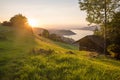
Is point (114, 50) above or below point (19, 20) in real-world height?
below

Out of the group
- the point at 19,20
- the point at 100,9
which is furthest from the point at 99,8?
the point at 19,20

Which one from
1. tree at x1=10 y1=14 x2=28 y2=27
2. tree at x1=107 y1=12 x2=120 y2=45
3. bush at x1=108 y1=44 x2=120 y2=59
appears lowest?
bush at x1=108 y1=44 x2=120 y2=59

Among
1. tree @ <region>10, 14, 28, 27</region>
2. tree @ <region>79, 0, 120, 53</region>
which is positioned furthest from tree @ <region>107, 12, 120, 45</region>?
tree @ <region>10, 14, 28, 27</region>

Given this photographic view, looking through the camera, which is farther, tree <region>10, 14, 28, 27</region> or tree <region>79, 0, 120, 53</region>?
tree <region>10, 14, 28, 27</region>

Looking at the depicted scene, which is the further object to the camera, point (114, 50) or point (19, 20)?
point (19, 20)

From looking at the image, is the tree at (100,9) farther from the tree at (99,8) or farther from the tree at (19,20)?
the tree at (19,20)

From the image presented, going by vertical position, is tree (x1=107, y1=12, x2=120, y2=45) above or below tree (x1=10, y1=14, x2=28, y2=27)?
below

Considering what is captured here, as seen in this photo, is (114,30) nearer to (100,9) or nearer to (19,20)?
(100,9)

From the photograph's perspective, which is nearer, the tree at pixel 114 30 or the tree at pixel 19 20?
the tree at pixel 114 30

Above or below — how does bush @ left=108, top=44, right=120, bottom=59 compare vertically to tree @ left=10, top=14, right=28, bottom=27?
below

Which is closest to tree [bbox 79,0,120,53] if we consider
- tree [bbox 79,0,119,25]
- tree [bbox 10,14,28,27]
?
tree [bbox 79,0,119,25]

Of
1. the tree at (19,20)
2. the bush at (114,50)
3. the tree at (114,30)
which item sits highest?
the tree at (19,20)

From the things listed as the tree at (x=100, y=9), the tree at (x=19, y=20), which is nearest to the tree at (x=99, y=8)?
the tree at (x=100, y=9)

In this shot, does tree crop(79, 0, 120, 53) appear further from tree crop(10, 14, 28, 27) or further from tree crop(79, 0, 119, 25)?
tree crop(10, 14, 28, 27)
